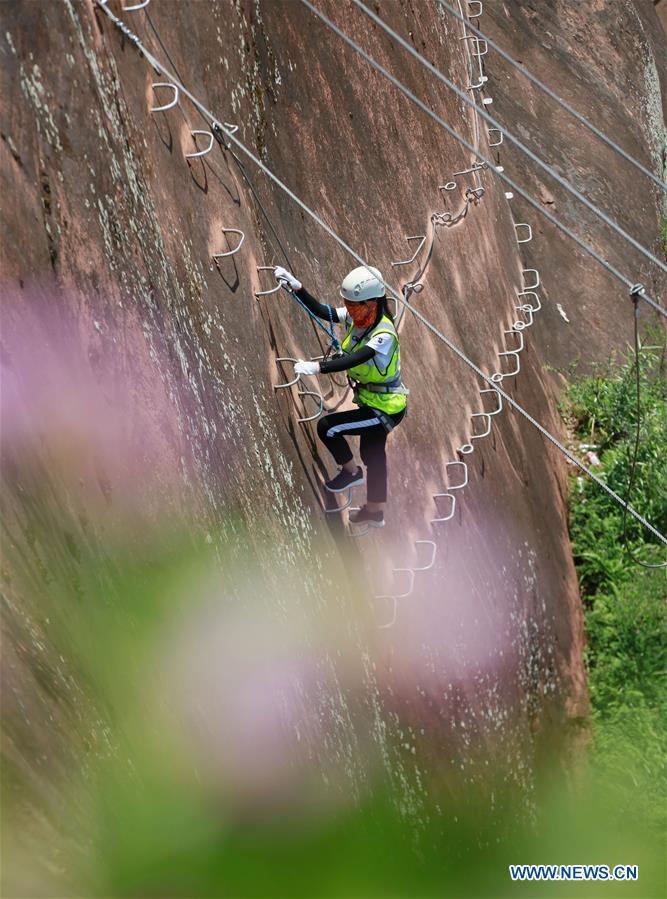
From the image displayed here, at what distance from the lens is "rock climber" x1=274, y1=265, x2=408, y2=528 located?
600 cm

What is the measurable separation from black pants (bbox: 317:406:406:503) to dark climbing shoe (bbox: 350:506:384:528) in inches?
3.0

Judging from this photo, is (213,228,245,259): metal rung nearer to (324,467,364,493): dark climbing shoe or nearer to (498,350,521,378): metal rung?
(324,467,364,493): dark climbing shoe

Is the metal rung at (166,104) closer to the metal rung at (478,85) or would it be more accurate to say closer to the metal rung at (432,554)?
the metal rung at (432,554)

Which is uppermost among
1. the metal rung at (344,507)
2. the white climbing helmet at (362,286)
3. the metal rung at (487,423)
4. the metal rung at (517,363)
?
the white climbing helmet at (362,286)

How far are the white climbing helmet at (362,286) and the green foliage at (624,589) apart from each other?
5813mm

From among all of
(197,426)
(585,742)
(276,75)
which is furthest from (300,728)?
(585,742)

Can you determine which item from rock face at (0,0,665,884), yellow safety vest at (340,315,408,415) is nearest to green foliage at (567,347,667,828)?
rock face at (0,0,665,884)

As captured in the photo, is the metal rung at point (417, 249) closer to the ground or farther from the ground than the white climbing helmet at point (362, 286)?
closer to the ground

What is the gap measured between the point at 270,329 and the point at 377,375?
0.72m

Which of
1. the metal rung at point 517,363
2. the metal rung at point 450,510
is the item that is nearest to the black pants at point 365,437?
the metal rung at point 450,510

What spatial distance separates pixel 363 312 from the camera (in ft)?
20.0

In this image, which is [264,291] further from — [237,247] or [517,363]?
[517,363]

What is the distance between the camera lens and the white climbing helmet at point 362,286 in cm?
596

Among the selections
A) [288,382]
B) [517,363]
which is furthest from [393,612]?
[517,363]
